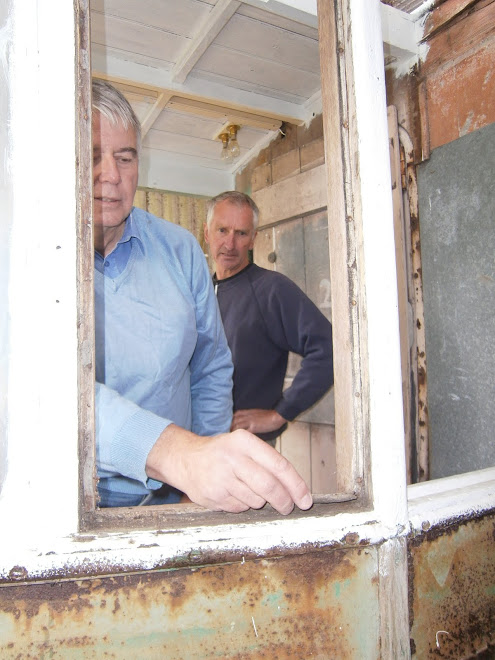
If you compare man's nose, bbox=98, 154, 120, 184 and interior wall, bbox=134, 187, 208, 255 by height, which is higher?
interior wall, bbox=134, 187, 208, 255

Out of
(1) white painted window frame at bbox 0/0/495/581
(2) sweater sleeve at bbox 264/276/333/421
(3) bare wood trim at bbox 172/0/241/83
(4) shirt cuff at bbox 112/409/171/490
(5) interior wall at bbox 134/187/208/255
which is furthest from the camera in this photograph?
(5) interior wall at bbox 134/187/208/255

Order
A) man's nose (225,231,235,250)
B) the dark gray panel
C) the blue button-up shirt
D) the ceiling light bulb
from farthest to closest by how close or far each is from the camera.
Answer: the ceiling light bulb < man's nose (225,231,235,250) < the dark gray panel < the blue button-up shirt

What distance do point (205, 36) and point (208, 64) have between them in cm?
21

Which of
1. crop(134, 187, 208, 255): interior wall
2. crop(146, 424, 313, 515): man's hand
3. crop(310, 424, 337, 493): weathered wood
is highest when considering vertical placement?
crop(134, 187, 208, 255): interior wall

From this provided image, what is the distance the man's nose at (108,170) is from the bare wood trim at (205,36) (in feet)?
2.82

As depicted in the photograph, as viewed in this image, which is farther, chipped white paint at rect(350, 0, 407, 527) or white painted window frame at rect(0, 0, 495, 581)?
chipped white paint at rect(350, 0, 407, 527)

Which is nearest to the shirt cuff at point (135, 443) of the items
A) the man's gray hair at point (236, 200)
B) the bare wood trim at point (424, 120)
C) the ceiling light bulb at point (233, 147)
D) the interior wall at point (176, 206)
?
the bare wood trim at point (424, 120)

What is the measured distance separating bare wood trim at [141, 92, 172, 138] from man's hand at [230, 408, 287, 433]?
1.26 m

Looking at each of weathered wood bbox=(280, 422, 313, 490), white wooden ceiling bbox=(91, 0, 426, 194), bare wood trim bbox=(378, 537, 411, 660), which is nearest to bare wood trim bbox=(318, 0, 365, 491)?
bare wood trim bbox=(378, 537, 411, 660)

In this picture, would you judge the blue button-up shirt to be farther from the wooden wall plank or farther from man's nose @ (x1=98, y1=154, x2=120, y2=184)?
the wooden wall plank

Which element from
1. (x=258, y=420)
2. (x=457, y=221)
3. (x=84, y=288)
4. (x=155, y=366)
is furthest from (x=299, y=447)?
(x=84, y=288)

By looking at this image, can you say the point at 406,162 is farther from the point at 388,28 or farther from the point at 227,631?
the point at 227,631

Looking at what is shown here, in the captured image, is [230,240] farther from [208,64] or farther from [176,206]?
[176,206]

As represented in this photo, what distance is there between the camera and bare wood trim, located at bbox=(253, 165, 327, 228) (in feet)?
7.09
